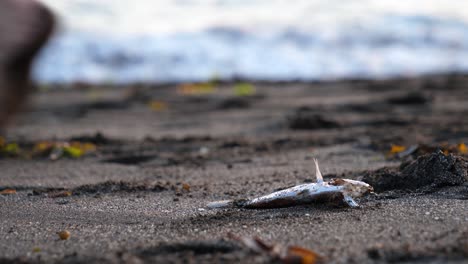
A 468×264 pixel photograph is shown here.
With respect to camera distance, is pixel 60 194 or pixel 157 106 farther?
pixel 157 106

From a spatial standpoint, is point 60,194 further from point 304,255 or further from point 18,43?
point 18,43

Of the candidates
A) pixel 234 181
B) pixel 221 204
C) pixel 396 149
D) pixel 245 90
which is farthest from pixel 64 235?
pixel 245 90

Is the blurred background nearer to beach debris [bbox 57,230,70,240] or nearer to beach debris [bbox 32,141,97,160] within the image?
beach debris [bbox 32,141,97,160]

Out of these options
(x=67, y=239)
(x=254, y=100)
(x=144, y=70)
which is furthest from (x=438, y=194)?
(x=144, y=70)

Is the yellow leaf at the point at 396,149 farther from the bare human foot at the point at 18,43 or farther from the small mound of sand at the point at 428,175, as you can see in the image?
the bare human foot at the point at 18,43

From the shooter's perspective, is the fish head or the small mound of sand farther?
the small mound of sand

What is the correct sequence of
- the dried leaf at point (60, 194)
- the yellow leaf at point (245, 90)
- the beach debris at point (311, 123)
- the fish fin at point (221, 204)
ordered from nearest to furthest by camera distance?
the fish fin at point (221, 204) → the dried leaf at point (60, 194) → the beach debris at point (311, 123) → the yellow leaf at point (245, 90)

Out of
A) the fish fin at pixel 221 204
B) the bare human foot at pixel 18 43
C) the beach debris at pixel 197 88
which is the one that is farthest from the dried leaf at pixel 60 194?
the beach debris at pixel 197 88

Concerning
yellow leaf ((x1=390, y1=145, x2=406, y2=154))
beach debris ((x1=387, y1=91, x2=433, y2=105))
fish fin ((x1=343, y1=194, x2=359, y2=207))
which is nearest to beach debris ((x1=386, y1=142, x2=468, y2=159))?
yellow leaf ((x1=390, y1=145, x2=406, y2=154))
